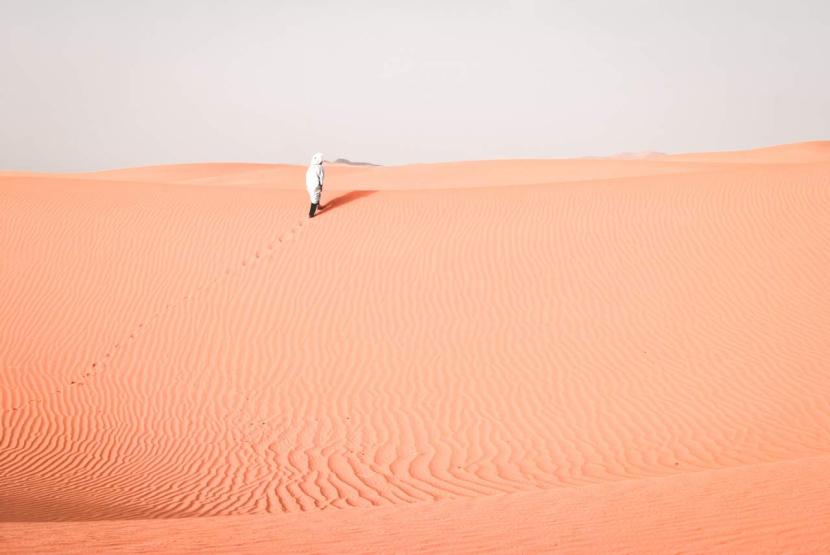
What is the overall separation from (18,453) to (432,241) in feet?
29.7

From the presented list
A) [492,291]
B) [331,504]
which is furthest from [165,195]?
[331,504]

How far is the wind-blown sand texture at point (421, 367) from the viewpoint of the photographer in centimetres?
478

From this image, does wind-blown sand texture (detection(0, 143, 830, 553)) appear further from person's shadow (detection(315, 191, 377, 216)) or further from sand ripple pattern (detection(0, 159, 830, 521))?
person's shadow (detection(315, 191, 377, 216))

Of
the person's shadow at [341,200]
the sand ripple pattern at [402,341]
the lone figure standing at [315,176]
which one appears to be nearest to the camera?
the sand ripple pattern at [402,341]

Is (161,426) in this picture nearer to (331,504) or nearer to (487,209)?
(331,504)

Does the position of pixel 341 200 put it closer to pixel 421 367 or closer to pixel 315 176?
pixel 315 176

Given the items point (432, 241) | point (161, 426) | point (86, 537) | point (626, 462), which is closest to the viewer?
point (86, 537)

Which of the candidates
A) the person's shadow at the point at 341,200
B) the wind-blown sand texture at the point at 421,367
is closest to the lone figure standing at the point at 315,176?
the wind-blown sand texture at the point at 421,367

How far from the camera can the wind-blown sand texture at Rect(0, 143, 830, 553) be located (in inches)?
188

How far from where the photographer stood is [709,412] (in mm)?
8477

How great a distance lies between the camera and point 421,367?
10547 mm

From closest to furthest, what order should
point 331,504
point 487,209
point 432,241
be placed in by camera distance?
1. point 331,504
2. point 432,241
3. point 487,209

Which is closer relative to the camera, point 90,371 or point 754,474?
point 754,474

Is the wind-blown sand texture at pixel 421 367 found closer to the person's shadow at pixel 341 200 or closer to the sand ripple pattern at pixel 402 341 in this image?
the sand ripple pattern at pixel 402 341
